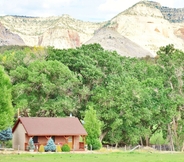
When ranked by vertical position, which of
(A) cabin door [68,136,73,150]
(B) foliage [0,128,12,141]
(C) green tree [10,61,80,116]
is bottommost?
(A) cabin door [68,136,73,150]

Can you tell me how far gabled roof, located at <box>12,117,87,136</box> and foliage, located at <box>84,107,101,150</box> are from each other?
1.00m

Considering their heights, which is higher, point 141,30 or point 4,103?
point 141,30

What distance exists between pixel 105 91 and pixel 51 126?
9.73 metres

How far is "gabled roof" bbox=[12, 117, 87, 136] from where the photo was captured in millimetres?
45281

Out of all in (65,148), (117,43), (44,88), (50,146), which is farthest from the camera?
(117,43)

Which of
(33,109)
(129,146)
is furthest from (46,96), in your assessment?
(129,146)

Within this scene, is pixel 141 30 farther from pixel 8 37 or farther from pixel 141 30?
pixel 8 37

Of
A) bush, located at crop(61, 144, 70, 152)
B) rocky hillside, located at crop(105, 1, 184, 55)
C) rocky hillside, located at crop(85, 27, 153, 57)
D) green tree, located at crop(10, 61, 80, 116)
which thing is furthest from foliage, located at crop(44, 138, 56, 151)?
rocky hillside, located at crop(105, 1, 184, 55)

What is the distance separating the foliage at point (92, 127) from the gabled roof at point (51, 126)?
100 cm

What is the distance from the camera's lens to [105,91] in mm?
53531

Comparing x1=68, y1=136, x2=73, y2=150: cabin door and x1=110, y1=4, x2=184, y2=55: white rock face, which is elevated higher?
x1=110, y1=4, x2=184, y2=55: white rock face

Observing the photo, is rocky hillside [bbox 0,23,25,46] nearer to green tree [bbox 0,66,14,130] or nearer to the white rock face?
the white rock face

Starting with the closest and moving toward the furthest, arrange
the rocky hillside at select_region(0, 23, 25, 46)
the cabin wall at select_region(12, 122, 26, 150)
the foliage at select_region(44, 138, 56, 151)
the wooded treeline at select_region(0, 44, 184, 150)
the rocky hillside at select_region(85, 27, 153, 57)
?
the foliage at select_region(44, 138, 56, 151) → the cabin wall at select_region(12, 122, 26, 150) → the wooded treeline at select_region(0, 44, 184, 150) → the rocky hillside at select_region(85, 27, 153, 57) → the rocky hillside at select_region(0, 23, 25, 46)

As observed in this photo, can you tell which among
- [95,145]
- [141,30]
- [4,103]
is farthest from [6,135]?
[141,30]
